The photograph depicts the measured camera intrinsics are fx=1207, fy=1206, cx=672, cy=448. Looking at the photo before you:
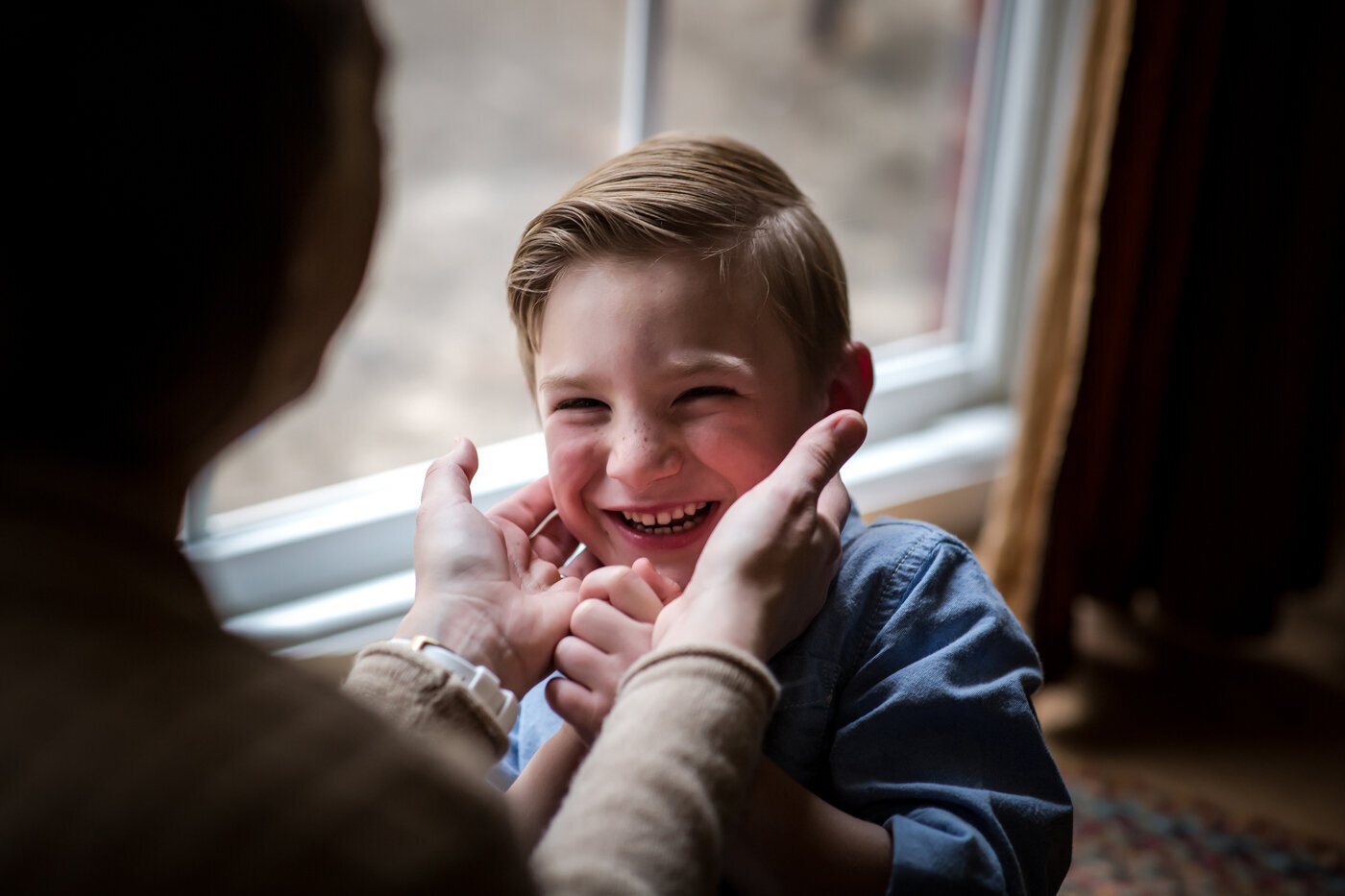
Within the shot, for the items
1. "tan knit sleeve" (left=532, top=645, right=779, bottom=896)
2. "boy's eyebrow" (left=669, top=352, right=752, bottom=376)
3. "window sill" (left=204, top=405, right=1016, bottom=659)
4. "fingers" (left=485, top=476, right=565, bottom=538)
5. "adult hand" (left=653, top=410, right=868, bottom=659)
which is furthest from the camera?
"window sill" (left=204, top=405, right=1016, bottom=659)

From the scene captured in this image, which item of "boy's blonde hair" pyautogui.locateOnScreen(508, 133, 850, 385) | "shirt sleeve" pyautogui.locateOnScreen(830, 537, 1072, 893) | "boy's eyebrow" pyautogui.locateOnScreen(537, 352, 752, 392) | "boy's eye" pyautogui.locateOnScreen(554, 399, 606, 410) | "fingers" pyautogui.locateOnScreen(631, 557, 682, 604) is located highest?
"boy's blonde hair" pyautogui.locateOnScreen(508, 133, 850, 385)

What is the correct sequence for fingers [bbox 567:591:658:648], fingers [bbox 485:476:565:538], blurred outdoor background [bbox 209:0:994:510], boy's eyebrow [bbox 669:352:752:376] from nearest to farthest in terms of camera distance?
fingers [bbox 567:591:658:648] < boy's eyebrow [bbox 669:352:752:376] < fingers [bbox 485:476:565:538] < blurred outdoor background [bbox 209:0:994:510]

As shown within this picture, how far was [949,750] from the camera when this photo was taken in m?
0.86

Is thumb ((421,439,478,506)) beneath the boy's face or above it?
→ beneath

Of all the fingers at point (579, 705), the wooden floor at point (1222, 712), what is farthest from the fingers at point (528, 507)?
the wooden floor at point (1222, 712)

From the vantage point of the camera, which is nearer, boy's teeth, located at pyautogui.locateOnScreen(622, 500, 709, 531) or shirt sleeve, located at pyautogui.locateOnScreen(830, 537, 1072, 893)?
shirt sleeve, located at pyautogui.locateOnScreen(830, 537, 1072, 893)

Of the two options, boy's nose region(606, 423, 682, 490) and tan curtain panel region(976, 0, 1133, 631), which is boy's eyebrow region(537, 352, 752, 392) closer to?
boy's nose region(606, 423, 682, 490)

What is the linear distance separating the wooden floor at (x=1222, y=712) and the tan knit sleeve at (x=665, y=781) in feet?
5.12

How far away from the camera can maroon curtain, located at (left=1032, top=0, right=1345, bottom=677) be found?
1.83 meters

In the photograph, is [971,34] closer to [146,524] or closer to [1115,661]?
[1115,661]

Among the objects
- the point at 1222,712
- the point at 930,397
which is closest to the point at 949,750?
the point at 1222,712

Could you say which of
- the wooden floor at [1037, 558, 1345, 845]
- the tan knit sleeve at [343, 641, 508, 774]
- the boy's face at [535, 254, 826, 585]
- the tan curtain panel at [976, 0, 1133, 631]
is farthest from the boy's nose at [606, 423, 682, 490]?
the wooden floor at [1037, 558, 1345, 845]

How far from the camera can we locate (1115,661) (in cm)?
230

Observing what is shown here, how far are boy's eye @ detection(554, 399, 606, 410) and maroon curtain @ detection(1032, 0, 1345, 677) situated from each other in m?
1.23
